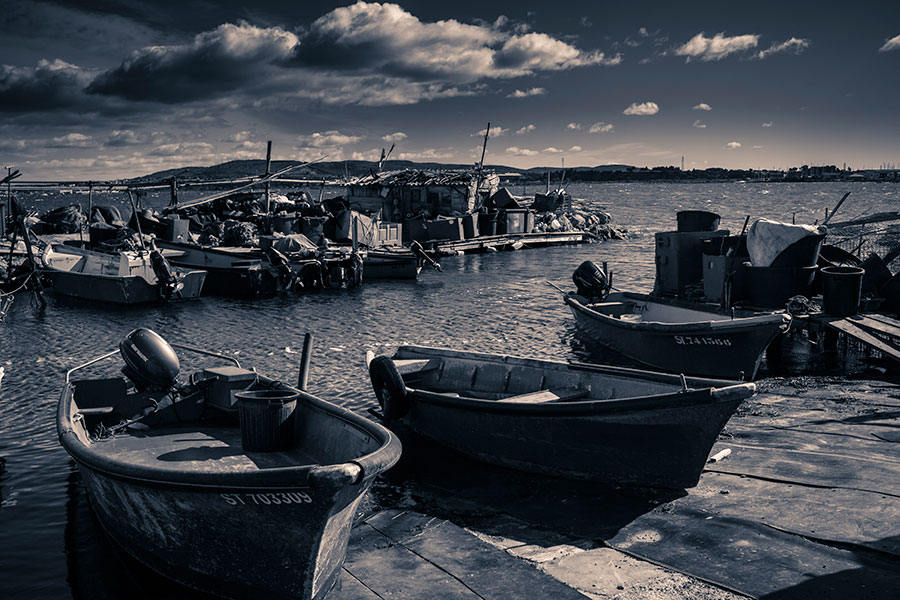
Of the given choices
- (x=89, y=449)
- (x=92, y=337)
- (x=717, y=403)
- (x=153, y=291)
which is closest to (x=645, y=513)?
(x=717, y=403)

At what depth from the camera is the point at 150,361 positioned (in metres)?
11.0

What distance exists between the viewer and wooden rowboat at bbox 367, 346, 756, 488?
9.17m

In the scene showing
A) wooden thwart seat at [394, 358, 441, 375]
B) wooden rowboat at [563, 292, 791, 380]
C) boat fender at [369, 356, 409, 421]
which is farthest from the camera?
wooden rowboat at [563, 292, 791, 380]

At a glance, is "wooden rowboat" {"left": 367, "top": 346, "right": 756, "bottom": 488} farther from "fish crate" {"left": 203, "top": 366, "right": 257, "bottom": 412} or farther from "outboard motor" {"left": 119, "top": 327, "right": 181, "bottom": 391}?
"outboard motor" {"left": 119, "top": 327, "right": 181, "bottom": 391}

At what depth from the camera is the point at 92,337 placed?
A: 2422 centimetres

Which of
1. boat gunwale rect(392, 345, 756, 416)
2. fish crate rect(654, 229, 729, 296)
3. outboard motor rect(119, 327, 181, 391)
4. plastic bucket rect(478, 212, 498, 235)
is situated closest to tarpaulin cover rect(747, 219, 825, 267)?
fish crate rect(654, 229, 729, 296)

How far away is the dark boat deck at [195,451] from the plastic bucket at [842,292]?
14715 mm

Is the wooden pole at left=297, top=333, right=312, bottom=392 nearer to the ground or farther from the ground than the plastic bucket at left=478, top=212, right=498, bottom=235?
nearer to the ground

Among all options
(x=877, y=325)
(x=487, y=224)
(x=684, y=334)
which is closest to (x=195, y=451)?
(x=684, y=334)

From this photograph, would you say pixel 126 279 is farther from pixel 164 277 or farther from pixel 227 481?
pixel 227 481

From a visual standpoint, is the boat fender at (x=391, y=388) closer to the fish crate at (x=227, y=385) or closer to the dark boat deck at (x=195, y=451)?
the fish crate at (x=227, y=385)

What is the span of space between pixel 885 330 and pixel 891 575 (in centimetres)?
1133

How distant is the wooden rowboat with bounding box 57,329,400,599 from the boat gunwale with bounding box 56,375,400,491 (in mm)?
12

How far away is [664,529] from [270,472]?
4878 mm
